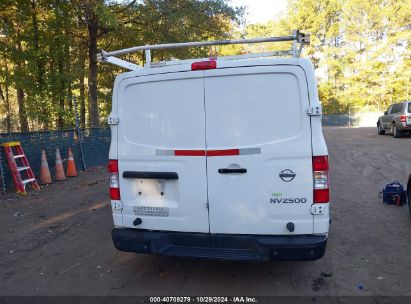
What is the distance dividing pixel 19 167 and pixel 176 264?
6.18 meters

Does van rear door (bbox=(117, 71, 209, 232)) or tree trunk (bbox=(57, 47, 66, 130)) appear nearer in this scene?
van rear door (bbox=(117, 71, 209, 232))

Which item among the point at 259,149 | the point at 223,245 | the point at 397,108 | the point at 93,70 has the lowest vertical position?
the point at 223,245

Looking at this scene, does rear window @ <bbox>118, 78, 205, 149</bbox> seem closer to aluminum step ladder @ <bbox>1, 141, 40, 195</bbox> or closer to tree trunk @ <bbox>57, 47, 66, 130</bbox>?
aluminum step ladder @ <bbox>1, 141, 40, 195</bbox>

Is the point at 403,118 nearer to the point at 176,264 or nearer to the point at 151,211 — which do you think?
the point at 176,264

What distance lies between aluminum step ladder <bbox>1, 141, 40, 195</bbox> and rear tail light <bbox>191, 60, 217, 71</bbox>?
6.68 meters

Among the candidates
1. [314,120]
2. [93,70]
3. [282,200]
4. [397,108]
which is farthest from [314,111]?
[397,108]

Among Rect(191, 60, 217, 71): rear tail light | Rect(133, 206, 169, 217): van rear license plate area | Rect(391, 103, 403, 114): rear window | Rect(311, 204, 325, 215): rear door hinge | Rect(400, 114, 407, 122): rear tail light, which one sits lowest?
Rect(133, 206, 169, 217): van rear license plate area

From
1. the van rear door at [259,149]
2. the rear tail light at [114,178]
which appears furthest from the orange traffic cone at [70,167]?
the van rear door at [259,149]

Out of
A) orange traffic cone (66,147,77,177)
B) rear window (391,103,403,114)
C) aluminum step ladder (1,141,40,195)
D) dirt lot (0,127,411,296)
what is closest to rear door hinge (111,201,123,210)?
dirt lot (0,127,411,296)

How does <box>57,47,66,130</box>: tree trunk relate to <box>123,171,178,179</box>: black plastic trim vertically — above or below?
above

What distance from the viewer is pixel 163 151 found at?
12.5ft

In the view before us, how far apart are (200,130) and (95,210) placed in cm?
438

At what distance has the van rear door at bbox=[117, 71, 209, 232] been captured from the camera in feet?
12.2

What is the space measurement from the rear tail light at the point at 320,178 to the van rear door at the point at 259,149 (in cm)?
5
